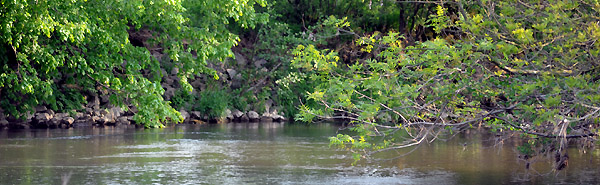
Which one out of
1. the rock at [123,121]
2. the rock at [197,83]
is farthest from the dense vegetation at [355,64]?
the rock at [123,121]

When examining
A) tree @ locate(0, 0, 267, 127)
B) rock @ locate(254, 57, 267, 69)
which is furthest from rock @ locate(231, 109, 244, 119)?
tree @ locate(0, 0, 267, 127)

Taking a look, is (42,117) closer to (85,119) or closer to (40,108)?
(40,108)

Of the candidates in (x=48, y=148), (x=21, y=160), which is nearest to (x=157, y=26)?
(x=48, y=148)

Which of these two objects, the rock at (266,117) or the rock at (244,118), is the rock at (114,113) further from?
the rock at (266,117)

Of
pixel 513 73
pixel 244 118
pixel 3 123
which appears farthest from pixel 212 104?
pixel 513 73

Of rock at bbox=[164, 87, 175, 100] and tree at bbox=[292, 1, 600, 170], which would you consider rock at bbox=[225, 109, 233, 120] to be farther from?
tree at bbox=[292, 1, 600, 170]

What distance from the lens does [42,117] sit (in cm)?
2900

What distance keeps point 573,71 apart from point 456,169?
6.42 meters

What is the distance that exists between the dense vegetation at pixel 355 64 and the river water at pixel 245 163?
78 centimetres

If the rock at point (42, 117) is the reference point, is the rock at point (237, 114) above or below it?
above

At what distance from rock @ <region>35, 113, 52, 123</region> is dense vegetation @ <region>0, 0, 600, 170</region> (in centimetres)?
59

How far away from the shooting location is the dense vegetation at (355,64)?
384 inches

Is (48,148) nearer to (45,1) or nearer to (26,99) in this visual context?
(45,1)

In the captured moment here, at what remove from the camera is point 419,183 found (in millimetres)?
13562
